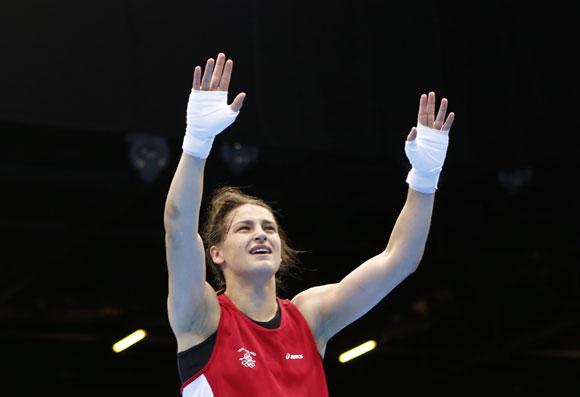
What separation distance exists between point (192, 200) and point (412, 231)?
0.93 m

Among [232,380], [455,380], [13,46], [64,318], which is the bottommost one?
[455,380]

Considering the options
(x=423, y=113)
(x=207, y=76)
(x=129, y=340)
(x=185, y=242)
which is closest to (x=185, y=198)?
(x=185, y=242)

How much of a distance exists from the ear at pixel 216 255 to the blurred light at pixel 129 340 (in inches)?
292

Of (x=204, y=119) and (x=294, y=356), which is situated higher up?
(x=204, y=119)

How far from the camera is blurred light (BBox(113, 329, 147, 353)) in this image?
1128cm

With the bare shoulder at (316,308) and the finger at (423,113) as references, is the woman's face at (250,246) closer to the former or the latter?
the bare shoulder at (316,308)

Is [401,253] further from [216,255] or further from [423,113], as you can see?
[216,255]

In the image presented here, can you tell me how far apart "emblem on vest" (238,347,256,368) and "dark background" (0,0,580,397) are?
1.86 meters

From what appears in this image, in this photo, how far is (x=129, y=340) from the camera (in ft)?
37.8

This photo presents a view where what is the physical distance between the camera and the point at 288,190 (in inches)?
327

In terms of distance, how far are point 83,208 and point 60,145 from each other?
47.8 inches

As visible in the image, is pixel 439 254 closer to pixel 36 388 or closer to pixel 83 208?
pixel 83 208

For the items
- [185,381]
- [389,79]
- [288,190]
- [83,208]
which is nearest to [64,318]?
[83,208]

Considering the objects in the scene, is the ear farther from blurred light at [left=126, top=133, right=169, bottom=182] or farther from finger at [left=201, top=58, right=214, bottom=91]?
blurred light at [left=126, top=133, right=169, bottom=182]
